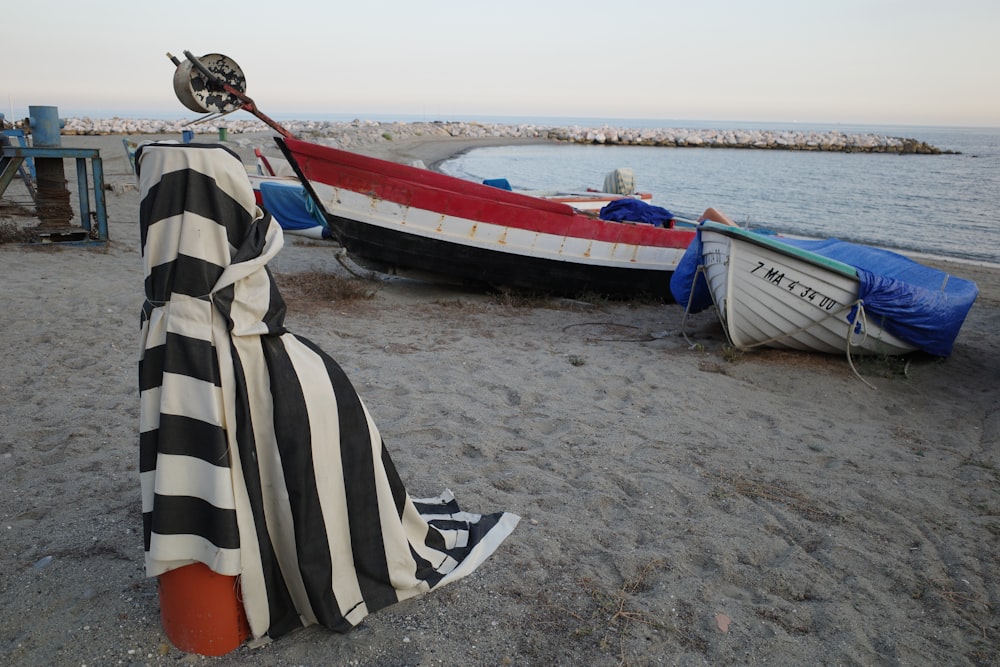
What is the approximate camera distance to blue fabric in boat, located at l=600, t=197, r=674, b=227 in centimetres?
898

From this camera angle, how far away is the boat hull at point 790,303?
6031mm

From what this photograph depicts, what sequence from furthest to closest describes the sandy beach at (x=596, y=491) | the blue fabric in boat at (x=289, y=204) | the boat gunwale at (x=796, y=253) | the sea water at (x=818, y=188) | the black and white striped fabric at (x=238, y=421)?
the sea water at (x=818, y=188), the blue fabric in boat at (x=289, y=204), the boat gunwale at (x=796, y=253), the sandy beach at (x=596, y=491), the black and white striped fabric at (x=238, y=421)

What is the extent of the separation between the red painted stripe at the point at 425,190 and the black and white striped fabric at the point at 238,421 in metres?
5.41

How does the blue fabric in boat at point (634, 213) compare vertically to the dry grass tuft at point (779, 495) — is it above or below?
above

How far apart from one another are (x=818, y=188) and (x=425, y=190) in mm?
30098

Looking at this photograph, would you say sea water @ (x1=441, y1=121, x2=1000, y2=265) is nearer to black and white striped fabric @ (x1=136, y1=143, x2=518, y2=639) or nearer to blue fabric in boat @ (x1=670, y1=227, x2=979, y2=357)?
blue fabric in boat @ (x1=670, y1=227, x2=979, y2=357)

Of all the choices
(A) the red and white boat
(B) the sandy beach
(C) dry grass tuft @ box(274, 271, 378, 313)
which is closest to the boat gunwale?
(B) the sandy beach

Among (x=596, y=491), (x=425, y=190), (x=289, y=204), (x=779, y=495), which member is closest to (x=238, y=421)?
(x=596, y=491)

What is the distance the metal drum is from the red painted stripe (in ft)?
4.21

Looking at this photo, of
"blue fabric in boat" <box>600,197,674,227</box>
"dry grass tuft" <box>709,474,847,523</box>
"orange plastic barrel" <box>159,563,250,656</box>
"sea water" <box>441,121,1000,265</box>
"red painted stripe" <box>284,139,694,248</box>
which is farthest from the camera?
"sea water" <box>441,121,1000,265</box>

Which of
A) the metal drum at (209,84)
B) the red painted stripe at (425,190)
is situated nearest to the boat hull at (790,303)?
the red painted stripe at (425,190)

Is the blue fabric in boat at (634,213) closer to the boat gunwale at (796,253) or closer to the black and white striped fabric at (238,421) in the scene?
the boat gunwale at (796,253)

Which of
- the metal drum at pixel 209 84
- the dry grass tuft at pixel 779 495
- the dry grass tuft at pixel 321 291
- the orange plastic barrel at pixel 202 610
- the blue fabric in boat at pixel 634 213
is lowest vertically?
the dry grass tuft at pixel 321 291

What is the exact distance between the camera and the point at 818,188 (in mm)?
32531
